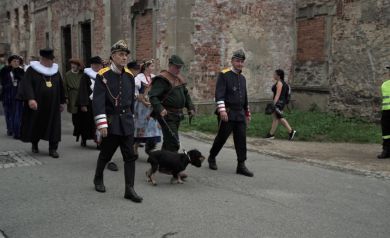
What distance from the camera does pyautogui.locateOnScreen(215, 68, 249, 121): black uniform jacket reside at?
709cm

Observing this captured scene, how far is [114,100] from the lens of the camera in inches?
222

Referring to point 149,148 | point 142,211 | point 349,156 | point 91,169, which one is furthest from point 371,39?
point 142,211

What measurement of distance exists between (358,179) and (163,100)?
322 cm

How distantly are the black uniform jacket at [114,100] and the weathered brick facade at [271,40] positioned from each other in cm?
758

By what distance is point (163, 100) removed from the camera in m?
6.70

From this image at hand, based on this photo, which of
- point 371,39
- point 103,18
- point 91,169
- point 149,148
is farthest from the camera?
point 103,18

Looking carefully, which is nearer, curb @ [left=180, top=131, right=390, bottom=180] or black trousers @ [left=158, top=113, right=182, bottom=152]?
black trousers @ [left=158, top=113, right=182, bottom=152]

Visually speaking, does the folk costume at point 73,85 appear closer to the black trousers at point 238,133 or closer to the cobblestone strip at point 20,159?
the cobblestone strip at point 20,159

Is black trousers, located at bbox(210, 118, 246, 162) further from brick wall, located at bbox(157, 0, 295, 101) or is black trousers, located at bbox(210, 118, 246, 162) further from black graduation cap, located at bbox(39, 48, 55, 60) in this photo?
brick wall, located at bbox(157, 0, 295, 101)

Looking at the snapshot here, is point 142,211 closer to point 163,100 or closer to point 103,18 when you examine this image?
point 163,100

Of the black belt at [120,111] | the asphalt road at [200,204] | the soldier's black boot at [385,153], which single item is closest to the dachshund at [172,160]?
the asphalt road at [200,204]

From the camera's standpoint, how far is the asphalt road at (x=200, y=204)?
461 cm

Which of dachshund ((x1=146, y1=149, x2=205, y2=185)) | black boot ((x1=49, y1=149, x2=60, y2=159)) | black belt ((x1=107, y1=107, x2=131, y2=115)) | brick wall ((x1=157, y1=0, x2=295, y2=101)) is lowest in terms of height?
black boot ((x1=49, y1=149, x2=60, y2=159))

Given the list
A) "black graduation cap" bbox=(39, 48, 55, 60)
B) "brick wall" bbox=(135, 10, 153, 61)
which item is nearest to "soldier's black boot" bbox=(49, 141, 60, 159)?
"black graduation cap" bbox=(39, 48, 55, 60)
